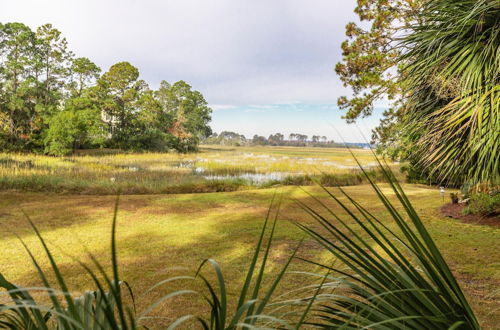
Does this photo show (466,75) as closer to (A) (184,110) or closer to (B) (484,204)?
(B) (484,204)

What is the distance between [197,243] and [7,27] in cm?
3041

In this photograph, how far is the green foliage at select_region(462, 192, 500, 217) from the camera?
6562mm

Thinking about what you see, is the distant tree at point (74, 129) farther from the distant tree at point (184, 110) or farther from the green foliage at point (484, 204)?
the green foliage at point (484, 204)

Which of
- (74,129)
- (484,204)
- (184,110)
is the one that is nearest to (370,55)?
(484,204)

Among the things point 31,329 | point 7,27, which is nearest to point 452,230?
point 31,329

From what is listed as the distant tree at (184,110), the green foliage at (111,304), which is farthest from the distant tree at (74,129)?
the green foliage at (111,304)

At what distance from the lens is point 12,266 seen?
15.0 feet

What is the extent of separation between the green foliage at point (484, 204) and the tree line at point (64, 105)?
A: 24275 millimetres

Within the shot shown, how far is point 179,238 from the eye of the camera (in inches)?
239

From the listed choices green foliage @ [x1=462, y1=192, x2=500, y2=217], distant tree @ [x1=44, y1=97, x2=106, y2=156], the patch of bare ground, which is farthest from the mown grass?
distant tree @ [x1=44, y1=97, x2=106, y2=156]

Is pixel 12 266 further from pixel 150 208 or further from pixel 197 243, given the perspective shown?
pixel 150 208

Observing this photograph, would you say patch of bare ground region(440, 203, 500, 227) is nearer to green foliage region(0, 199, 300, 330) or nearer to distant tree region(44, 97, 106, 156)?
green foliage region(0, 199, 300, 330)

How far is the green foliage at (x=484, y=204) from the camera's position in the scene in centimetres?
656

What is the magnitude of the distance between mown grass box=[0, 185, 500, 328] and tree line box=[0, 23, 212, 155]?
1677 centimetres
